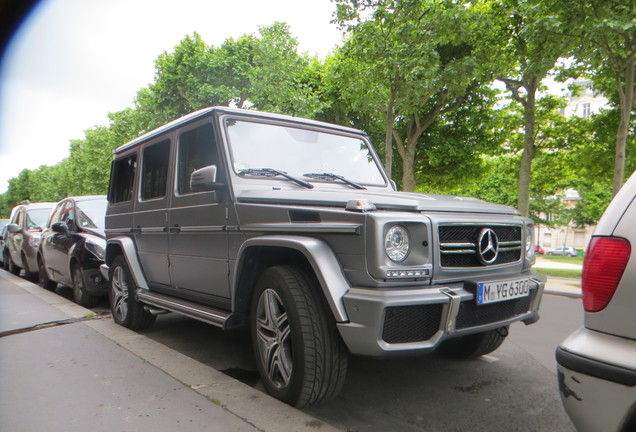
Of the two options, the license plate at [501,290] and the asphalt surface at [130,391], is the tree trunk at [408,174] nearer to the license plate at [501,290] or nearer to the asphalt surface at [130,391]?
the asphalt surface at [130,391]

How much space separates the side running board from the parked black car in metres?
2.22

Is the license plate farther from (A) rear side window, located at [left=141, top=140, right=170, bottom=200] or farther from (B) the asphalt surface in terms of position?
(A) rear side window, located at [left=141, top=140, right=170, bottom=200]

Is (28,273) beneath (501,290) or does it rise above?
beneath

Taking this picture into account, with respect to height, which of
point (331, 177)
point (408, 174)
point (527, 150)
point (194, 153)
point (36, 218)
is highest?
point (527, 150)

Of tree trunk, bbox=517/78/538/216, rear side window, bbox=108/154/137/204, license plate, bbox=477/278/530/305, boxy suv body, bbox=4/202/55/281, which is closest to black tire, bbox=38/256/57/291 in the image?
boxy suv body, bbox=4/202/55/281

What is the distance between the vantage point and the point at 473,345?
13.7 ft

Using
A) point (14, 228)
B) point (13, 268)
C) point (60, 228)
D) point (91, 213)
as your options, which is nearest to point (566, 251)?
point (13, 268)

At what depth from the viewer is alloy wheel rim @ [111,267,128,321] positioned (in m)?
5.38

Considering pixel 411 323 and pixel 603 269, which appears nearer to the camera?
pixel 603 269

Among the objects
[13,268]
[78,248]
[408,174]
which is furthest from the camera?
[408,174]

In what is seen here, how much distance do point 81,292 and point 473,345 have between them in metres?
5.41

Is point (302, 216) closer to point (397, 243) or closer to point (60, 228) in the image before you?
point (397, 243)

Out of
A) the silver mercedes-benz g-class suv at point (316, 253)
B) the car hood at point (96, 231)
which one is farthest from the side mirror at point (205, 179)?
the car hood at point (96, 231)

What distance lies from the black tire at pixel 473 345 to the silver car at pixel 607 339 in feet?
6.96
